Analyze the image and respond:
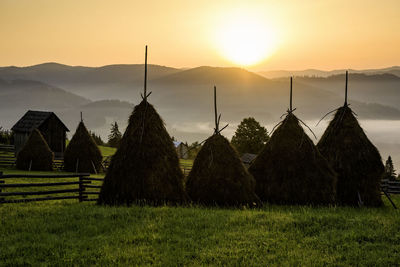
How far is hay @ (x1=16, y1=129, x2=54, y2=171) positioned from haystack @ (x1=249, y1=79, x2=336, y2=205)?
1040 inches

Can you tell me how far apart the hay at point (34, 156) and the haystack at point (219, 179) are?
26.5 m

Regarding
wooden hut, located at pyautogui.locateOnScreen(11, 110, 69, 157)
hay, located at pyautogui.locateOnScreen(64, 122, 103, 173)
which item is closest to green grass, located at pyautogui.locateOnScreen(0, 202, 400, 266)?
hay, located at pyautogui.locateOnScreen(64, 122, 103, 173)

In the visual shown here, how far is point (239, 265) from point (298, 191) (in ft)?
31.5

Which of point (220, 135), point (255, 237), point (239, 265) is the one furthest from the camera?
point (220, 135)

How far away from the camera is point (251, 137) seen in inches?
2441

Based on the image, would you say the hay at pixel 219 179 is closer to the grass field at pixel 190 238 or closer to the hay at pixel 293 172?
the hay at pixel 293 172

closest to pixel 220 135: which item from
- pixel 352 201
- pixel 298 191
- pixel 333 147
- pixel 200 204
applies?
pixel 200 204

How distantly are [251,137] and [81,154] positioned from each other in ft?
104

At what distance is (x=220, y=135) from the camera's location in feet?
52.0

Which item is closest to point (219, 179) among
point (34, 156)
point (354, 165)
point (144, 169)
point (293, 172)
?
point (144, 169)

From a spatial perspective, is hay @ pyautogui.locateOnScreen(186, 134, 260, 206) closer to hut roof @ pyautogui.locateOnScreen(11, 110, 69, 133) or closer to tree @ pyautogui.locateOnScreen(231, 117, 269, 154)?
hut roof @ pyautogui.locateOnScreen(11, 110, 69, 133)

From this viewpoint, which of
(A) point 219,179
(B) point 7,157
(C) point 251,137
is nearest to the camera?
(A) point 219,179

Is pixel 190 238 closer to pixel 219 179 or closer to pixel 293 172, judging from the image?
pixel 219 179

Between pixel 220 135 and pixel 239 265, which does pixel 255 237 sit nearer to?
pixel 239 265
